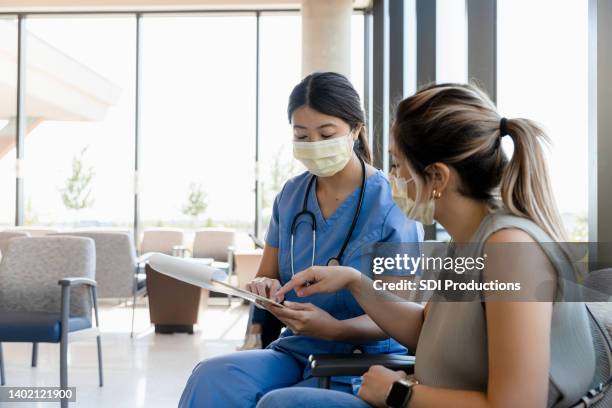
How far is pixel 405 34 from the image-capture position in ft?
18.2

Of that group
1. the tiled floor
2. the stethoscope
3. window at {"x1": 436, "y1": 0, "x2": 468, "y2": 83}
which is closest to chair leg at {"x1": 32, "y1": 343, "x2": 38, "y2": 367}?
the tiled floor

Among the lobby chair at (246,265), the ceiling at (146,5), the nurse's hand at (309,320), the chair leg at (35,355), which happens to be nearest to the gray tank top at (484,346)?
the nurse's hand at (309,320)

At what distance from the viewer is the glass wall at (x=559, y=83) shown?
2.11 m

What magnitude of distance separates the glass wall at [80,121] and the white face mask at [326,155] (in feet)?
22.5

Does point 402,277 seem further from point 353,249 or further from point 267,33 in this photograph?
point 267,33

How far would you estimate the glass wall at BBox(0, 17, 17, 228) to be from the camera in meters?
8.66

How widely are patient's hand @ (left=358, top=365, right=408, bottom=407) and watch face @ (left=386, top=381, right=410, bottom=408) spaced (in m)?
0.02

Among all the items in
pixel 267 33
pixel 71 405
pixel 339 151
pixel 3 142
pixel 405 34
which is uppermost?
pixel 267 33

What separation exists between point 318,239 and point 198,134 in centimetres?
676

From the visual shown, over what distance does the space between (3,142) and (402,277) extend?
7.97m

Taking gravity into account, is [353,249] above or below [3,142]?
below

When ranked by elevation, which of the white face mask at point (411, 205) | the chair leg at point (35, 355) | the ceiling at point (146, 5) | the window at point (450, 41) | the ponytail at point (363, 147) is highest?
the ceiling at point (146, 5)

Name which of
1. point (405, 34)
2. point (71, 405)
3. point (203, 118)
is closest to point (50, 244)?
point (71, 405)

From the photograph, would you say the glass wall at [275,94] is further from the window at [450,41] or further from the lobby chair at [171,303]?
the window at [450,41]
